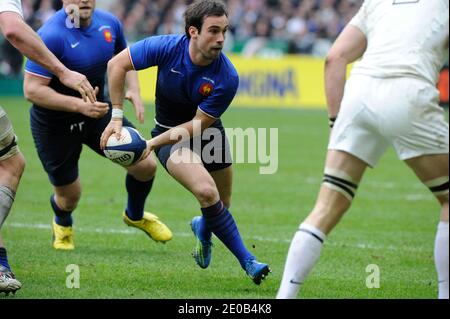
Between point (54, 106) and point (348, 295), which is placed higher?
point (54, 106)

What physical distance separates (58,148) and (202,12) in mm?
2310

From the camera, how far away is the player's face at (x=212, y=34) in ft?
20.7

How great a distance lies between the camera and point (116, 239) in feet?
28.1

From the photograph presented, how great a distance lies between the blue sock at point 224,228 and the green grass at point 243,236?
26 centimetres

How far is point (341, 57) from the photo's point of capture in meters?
5.32

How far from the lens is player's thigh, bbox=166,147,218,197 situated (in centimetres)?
646

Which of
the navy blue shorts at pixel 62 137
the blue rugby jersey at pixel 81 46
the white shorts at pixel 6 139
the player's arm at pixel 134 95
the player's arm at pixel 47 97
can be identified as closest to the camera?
the white shorts at pixel 6 139

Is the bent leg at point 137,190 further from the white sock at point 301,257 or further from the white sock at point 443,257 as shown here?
the white sock at point 443,257

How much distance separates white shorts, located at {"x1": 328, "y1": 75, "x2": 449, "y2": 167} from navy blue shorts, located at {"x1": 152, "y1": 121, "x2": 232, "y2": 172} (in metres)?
2.00

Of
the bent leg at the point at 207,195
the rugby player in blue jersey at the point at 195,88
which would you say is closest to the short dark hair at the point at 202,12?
the rugby player in blue jersey at the point at 195,88

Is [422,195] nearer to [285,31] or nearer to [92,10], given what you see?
[92,10]
